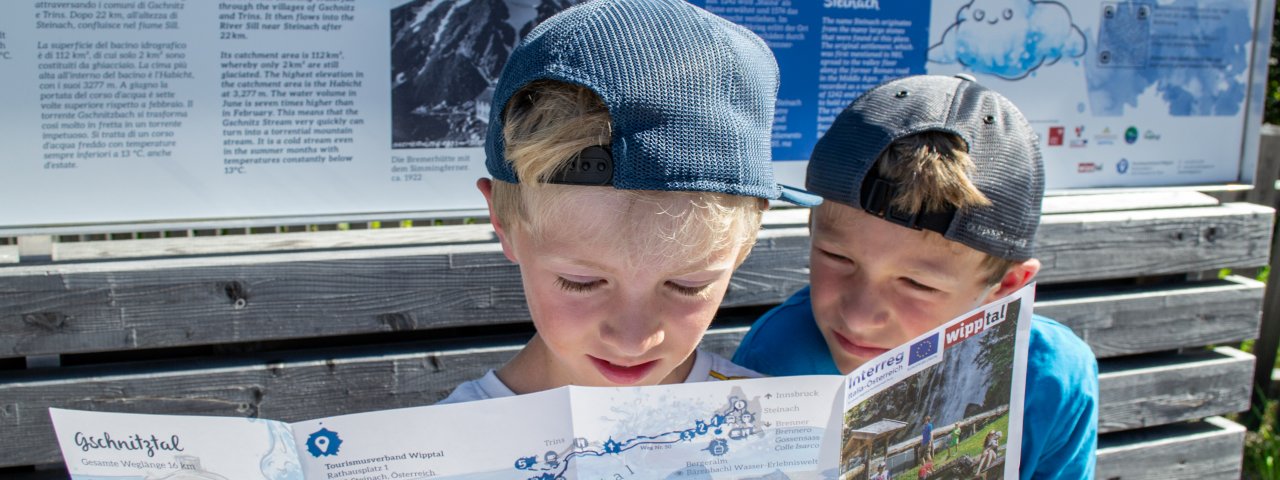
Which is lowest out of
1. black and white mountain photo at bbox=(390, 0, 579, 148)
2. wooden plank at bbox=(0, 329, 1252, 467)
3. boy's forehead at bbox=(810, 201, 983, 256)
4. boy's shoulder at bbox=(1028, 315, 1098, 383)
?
wooden plank at bbox=(0, 329, 1252, 467)

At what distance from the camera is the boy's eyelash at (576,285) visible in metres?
1.29

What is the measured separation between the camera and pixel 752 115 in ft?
4.18

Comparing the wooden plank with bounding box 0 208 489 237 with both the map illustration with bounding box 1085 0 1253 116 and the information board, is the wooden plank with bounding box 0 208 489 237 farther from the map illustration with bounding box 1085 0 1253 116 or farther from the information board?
the map illustration with bounding box 1085 0 1253 116

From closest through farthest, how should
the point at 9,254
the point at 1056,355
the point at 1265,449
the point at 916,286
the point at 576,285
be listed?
1. the point at 576,285
2. the point at 916,286
3. the point at 1056,355
4. the point at 9,254
5. the point at 1265,449

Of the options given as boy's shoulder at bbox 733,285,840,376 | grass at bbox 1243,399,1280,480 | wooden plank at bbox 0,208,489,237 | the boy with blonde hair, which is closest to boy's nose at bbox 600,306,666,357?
the boy with blonde hair

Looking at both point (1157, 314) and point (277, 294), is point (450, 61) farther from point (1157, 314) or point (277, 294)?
point (1157, 314)

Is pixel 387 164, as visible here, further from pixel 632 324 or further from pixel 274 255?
pixel 632 324

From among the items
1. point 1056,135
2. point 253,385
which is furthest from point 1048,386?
point 253,385

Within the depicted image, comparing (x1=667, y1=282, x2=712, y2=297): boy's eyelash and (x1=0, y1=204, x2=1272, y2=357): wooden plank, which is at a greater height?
(x1=667, y1=282, x2=712, y2=297): boy's eyelash

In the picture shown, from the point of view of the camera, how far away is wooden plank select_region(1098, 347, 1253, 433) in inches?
129

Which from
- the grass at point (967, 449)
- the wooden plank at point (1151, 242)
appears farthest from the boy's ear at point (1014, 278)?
the wooden plank at point (1151, 242)

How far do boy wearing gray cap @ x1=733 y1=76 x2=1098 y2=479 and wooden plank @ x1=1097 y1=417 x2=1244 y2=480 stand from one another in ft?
5.33

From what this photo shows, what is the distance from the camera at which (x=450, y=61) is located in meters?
2.31

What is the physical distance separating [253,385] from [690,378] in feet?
3.85
